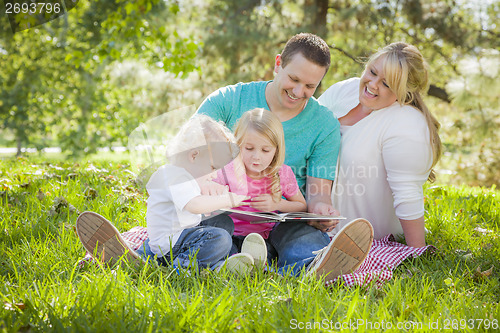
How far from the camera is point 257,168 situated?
2.48m

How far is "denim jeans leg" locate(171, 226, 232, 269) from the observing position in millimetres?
2111

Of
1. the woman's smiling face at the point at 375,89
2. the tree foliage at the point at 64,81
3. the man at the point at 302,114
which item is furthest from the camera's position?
the tree foliage at the point at 64,81

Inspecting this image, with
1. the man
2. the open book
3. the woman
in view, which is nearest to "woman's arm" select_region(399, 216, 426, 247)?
the woman

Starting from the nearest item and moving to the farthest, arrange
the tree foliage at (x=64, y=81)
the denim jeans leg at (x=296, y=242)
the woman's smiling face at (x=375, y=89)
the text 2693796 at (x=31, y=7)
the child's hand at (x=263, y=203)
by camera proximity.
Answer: the denim jeans leg at (x=296, y=242) → the child's hand at (x=263, y=203) → the woman's smiling face at (x=375, y=89) → the text 2693796 at (x=31, y=7) → the tree foliage at (x=64, y=81)

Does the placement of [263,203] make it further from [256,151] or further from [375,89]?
[375,89]

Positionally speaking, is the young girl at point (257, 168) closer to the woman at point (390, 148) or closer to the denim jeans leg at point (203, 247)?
the denim jeans leg at point (203, 247)

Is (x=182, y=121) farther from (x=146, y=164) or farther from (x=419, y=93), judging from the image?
(x=419, y=93)

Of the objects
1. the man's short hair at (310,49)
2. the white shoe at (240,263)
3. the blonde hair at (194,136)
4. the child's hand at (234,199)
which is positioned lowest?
the white shoe at (240,263)

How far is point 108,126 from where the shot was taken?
9.72m

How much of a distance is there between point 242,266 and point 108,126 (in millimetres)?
8367

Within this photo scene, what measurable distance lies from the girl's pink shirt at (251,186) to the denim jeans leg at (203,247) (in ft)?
1.15

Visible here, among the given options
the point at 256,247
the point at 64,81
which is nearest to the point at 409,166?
the point at 256,247

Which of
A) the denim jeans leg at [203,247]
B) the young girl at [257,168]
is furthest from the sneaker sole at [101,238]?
the young girl at [257,168]

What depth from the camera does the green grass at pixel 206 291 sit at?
1.47m
